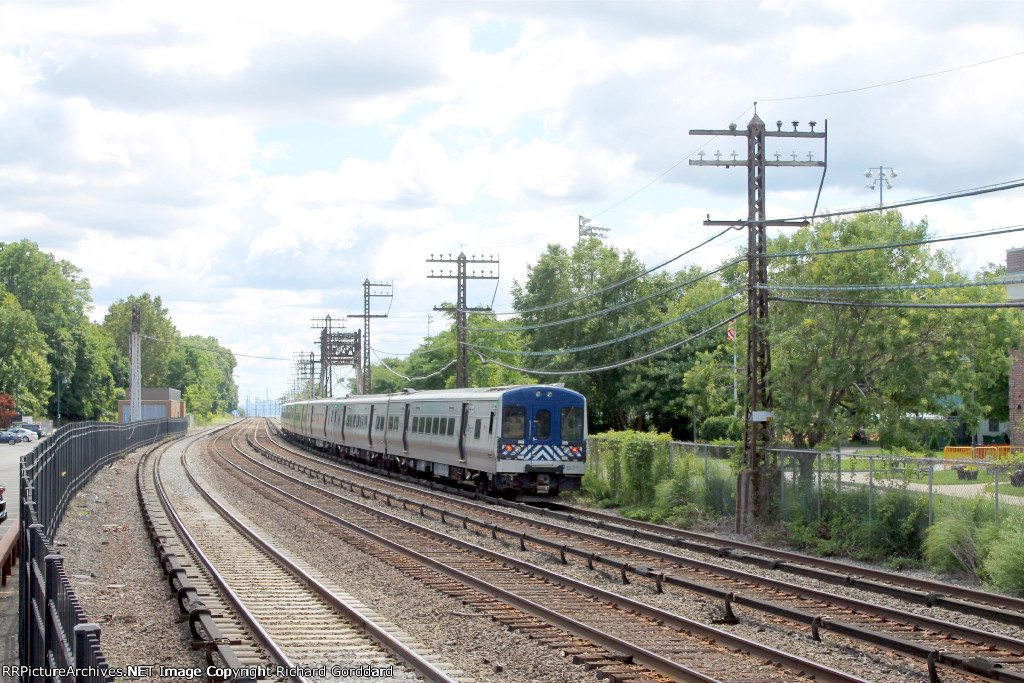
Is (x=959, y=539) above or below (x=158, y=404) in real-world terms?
below

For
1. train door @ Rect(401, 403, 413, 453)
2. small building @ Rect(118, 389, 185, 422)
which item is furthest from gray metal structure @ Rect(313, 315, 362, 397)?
train door @ Rect(401, 403, 413, 453)

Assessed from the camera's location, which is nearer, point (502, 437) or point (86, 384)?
point (502, 437)

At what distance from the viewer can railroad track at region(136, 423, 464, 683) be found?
31.4 ft

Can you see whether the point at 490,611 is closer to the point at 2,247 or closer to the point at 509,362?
the point at 509,362

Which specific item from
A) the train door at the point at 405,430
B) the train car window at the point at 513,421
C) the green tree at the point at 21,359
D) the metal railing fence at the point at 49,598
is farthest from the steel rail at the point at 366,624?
the green tree at the point at 21,359

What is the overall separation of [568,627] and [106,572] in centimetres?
778

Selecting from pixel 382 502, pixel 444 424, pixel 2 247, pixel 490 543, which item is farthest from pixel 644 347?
pixel 2 247

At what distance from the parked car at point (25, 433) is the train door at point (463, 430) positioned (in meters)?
45.6

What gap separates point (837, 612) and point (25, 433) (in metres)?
63.2

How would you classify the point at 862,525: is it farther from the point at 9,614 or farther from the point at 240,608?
the point at 9,614

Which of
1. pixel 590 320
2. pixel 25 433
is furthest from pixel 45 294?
pixel 590 320

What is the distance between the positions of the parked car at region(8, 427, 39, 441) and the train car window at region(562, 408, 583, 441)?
4916 centimetres

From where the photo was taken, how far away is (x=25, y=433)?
214ft

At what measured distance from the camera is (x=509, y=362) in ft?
238
